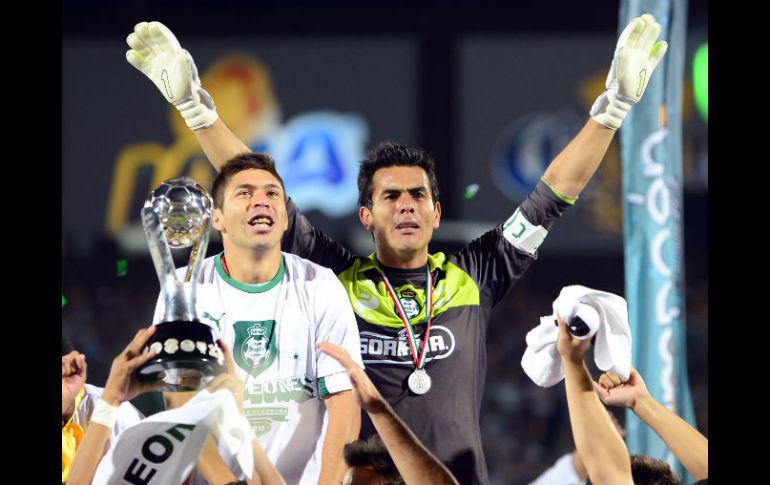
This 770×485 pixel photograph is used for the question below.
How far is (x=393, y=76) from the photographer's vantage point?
23.0 feet

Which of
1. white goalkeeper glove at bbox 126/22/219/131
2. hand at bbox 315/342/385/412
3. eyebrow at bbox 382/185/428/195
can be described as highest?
white goalkeeper glove at bbox 126/22/219/131

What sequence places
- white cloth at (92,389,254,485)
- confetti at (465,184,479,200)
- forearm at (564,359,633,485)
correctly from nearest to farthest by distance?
forearm at (564,359,633,485)
white cloth at (92,389,254,485)
confetti at (465,184,479,200)

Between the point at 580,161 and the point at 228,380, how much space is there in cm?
177

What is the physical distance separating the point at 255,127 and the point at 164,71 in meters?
1.76

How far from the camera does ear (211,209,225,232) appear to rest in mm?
4750

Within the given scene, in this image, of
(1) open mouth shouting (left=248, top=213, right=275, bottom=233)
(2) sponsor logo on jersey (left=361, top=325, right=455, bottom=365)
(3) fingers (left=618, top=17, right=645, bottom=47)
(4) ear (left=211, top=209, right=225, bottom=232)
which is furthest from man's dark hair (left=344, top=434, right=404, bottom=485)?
(3) fingers (left=618, top=17, right=645, bottom=47)

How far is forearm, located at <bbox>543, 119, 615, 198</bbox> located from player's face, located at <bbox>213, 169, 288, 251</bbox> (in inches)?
47.5

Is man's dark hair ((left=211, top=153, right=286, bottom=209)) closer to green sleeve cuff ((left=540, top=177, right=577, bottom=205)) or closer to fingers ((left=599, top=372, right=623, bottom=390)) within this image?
green sleeve cuff ((left=540, top=177, right=577, bottom=205))

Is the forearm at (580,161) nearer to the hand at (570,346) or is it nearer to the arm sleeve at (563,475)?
the hand at (570,346)

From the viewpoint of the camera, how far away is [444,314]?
5066 millimetres

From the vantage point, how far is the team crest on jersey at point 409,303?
5031 millimetres

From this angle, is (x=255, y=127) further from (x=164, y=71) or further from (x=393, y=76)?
(x=164, y=71)

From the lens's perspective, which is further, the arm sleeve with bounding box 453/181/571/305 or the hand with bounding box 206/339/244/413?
the arm sleeve with bounding box 453/181/571/305

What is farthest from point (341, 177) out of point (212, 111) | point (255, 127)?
point (212, 111)
